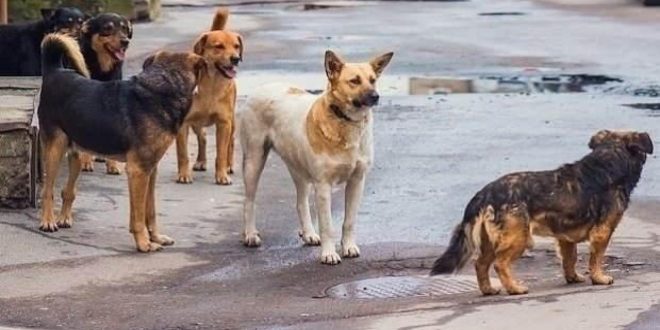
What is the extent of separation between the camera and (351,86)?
9828 mm

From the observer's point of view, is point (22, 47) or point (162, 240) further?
point (22, 47)

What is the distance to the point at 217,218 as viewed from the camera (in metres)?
11.5

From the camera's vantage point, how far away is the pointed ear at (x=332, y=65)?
32.2ft

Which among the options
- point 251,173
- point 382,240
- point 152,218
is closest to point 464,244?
point 382,240

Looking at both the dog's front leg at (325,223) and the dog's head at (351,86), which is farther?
the dog's front leg at (325,223)

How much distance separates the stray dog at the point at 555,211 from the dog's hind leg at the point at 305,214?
1.79m

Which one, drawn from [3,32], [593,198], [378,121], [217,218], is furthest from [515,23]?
[593,198]

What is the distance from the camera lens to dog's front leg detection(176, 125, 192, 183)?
41.4 ft

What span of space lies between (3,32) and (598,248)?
7452mm

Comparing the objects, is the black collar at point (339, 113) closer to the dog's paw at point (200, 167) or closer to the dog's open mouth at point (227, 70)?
the dog's open mouth at point (227, 70)

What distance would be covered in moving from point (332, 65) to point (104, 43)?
3.31 m

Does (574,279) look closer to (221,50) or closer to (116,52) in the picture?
(221,50)

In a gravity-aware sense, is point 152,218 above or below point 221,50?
below

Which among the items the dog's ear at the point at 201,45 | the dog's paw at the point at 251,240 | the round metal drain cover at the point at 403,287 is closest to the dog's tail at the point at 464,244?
the round metal drain cover at the point at 403,287
